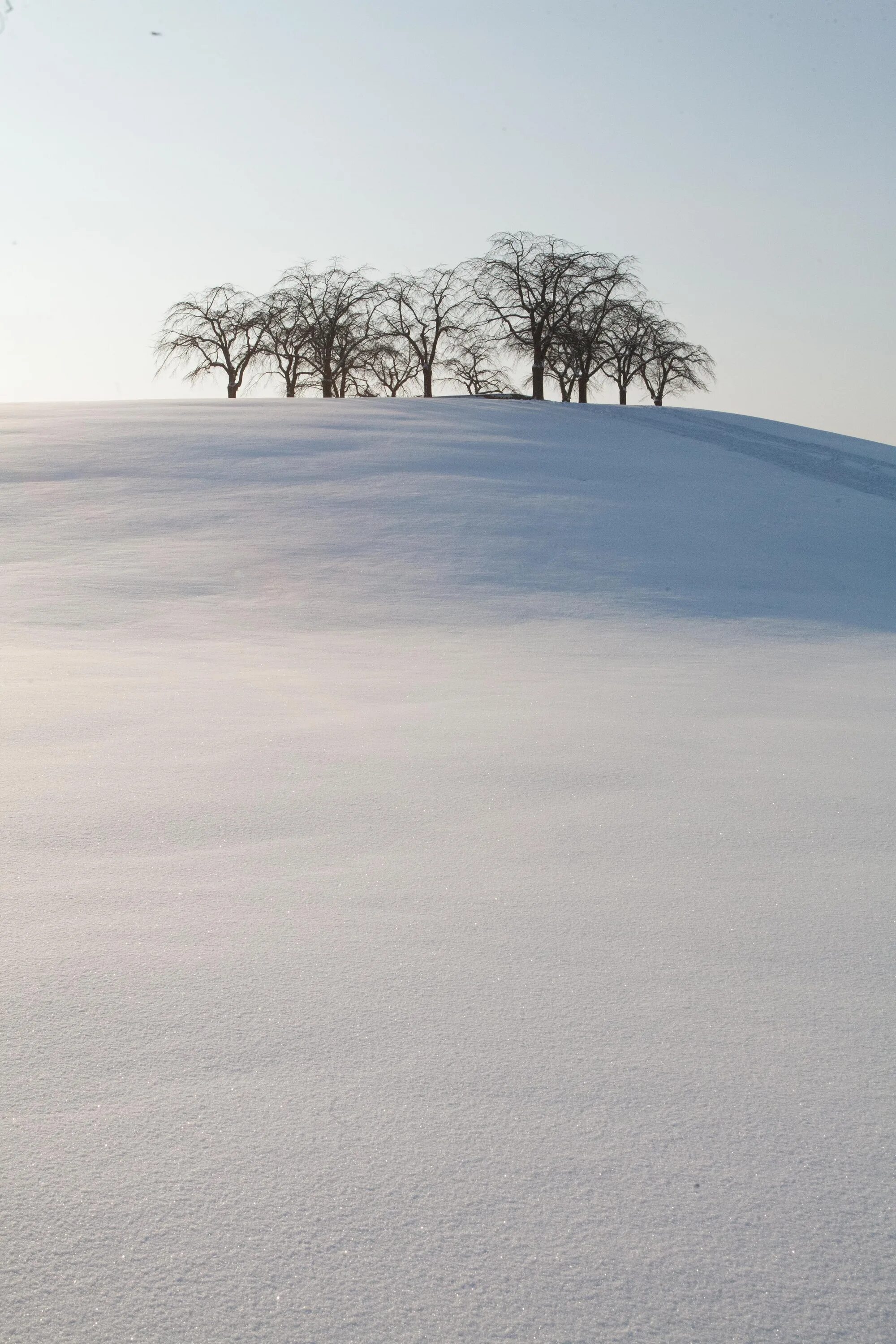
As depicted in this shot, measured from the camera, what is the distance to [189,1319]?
1779mm

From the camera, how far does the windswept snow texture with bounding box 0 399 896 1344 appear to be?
1.88m

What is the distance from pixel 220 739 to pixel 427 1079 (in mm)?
3431

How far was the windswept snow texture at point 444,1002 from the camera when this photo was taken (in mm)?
1876

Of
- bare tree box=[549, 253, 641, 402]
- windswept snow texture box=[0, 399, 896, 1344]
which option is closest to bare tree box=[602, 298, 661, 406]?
bare tree box=[549, 253, 641, 402]

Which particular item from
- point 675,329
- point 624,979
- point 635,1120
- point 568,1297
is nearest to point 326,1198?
point 568,1297

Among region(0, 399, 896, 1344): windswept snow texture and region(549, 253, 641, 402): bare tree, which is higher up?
region(549, 253, 641, 402): bare tree

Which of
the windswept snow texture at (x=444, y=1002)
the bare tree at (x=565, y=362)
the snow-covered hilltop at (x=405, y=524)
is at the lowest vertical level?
the windswept snow texture at (x=444, y=1002)

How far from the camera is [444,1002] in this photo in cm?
280

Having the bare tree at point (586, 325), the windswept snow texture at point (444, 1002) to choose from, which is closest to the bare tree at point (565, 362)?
the bare tree at point (586, 325)

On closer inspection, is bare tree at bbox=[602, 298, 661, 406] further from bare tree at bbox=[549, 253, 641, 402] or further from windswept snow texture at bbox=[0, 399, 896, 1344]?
windswept snow texture at bbox=[0, 399, 896, 1344]

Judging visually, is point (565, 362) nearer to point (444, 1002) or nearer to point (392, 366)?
point (392, 366)

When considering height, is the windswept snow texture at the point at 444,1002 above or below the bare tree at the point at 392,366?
below

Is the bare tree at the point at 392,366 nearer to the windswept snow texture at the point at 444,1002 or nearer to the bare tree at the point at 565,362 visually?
the bare tree at the point at 565,362

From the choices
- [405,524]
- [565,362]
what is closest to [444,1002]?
[405,524]
